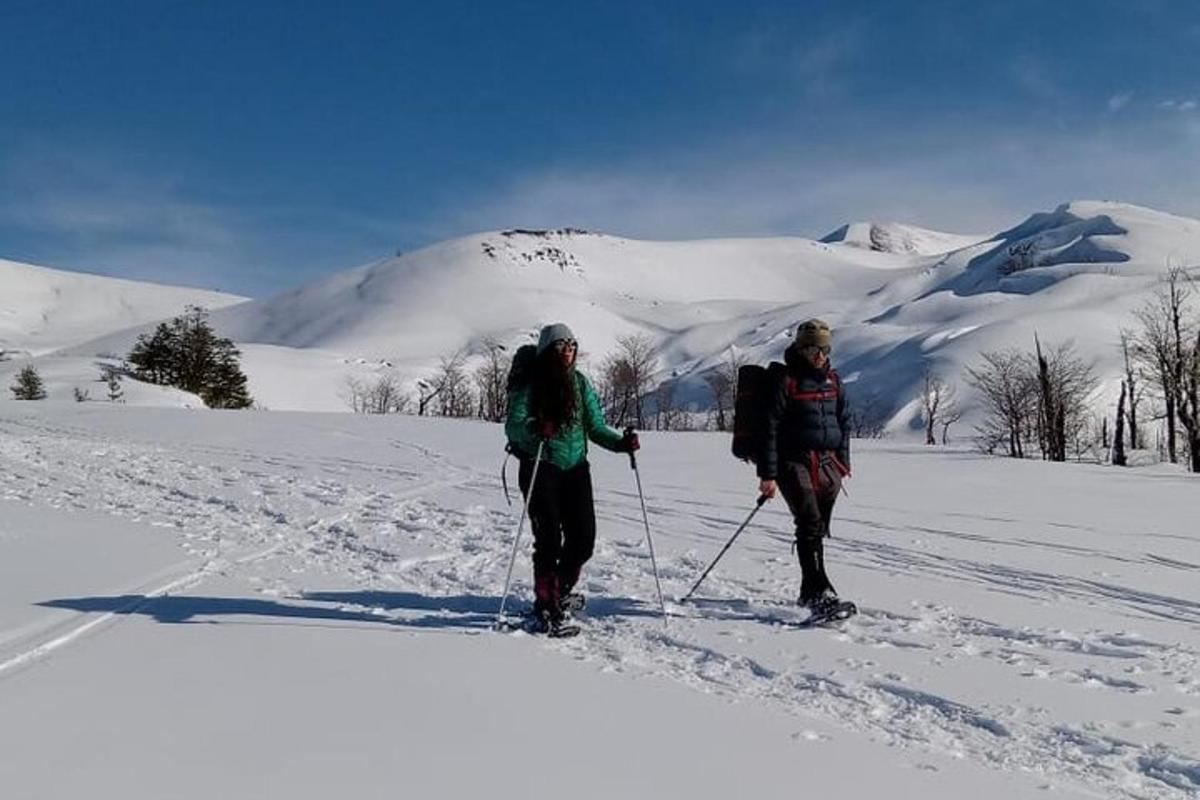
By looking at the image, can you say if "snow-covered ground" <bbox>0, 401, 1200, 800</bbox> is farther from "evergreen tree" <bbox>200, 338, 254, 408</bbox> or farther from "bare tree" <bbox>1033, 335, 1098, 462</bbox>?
"evergreen tree" <bbox>200, 338, 254, 408</bbox>

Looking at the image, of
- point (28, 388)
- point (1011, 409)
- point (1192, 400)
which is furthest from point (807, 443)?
point (28, 388)

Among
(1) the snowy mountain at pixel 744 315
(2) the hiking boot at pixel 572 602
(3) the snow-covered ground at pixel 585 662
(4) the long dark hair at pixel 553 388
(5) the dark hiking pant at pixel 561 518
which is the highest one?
(1) the snowy mountain at pixel 744 315

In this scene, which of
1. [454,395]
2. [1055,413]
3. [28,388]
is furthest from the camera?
[454,395]

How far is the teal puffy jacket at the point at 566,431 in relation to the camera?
6.19 metres

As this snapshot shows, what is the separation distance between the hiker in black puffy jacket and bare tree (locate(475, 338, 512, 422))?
14.2 m

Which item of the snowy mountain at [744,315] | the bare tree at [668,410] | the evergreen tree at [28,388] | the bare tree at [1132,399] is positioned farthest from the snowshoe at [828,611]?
the bare tree at [668,410]

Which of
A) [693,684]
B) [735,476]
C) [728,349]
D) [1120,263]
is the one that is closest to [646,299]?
[728,349]

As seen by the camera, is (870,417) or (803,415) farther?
(870,417)

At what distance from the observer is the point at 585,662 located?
5.28 metres

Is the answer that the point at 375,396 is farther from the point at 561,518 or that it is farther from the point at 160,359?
the point at 561,518

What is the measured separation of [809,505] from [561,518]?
163cm

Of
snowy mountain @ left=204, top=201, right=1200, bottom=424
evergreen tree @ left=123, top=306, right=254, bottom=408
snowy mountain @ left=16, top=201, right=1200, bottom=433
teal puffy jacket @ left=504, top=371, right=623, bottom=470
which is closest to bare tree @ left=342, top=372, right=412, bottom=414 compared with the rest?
snowy mountain @ left=16, top=201, right=1200, bottom=433

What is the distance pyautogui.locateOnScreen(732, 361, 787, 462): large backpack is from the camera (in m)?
6.23

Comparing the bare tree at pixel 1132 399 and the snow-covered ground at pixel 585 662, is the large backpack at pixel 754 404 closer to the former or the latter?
the snow-covered ground at pixel 585 662
